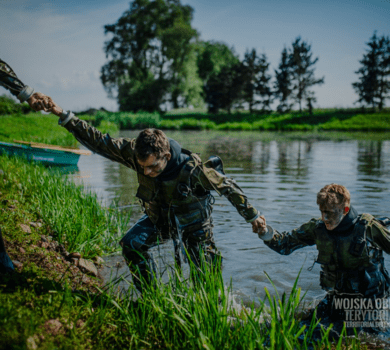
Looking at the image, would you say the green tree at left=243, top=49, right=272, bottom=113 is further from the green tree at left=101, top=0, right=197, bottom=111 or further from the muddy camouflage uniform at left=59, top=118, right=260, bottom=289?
the muddy camouflage uniform at left=59, top=118, right=260, bottom=289

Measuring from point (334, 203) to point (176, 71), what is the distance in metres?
65.5

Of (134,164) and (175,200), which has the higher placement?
(134,164)

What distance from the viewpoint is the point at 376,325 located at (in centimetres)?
394

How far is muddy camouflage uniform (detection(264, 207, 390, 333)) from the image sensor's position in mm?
3799

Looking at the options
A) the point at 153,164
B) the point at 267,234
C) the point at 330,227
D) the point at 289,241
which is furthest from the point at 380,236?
the point at 153,164

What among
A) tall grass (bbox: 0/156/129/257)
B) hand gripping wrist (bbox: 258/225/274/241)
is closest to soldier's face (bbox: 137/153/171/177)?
hand gripping wrist (bbox: 258/225/274/241)

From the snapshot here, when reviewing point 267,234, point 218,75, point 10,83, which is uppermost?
point 218,75

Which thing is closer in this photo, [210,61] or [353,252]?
[353,252]

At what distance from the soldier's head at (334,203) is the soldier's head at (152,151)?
1.53 metres

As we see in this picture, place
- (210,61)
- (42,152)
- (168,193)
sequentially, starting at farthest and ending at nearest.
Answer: (210,61) → (42,152) → (168,193)

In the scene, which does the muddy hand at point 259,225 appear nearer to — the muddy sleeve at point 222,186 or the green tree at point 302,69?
the muddy sleeve at point 222,186

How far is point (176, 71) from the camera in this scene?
2625 inches

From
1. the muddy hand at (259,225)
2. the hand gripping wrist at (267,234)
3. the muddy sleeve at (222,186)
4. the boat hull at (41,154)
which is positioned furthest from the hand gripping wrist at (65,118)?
the boat hull at (41,154)

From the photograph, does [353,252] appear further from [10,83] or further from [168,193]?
[10,83]
